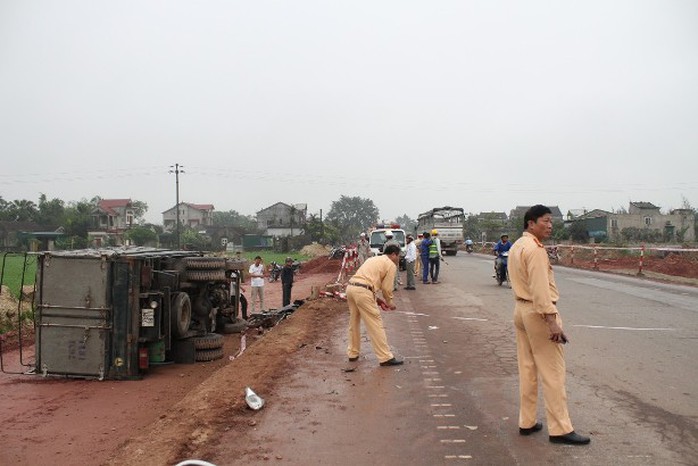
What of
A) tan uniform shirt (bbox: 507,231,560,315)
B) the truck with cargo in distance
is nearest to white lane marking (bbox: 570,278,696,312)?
tan uniform shirt (bbox: 507,231,560,315)

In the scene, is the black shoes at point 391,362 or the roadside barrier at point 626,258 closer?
the black shoes at point 391,362

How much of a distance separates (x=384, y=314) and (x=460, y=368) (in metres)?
4.77

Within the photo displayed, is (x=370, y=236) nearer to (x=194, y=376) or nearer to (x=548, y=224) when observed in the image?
(x=194, y=376)

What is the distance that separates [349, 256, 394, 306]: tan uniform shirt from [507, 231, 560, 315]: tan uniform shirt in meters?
2.85

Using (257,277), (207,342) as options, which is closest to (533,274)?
(207,342)

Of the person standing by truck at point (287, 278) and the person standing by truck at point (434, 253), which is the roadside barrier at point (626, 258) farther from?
the person standing by truck at point (287, 278)

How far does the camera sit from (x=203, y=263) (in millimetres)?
10406

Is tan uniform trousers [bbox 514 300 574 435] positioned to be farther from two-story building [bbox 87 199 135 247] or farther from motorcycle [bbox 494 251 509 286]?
two-story building [bbox 87 199 135 247]

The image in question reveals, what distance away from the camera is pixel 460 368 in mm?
7266

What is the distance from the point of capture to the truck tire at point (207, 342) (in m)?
9.96

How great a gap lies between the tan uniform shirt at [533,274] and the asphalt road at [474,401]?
3.79 ft

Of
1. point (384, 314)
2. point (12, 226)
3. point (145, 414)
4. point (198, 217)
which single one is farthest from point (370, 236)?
point (198, 217)

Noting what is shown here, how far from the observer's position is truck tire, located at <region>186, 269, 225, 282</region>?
10.1m

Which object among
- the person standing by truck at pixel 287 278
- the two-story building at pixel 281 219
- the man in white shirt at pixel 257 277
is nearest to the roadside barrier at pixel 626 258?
the person standing by truck at pixel 287 278
